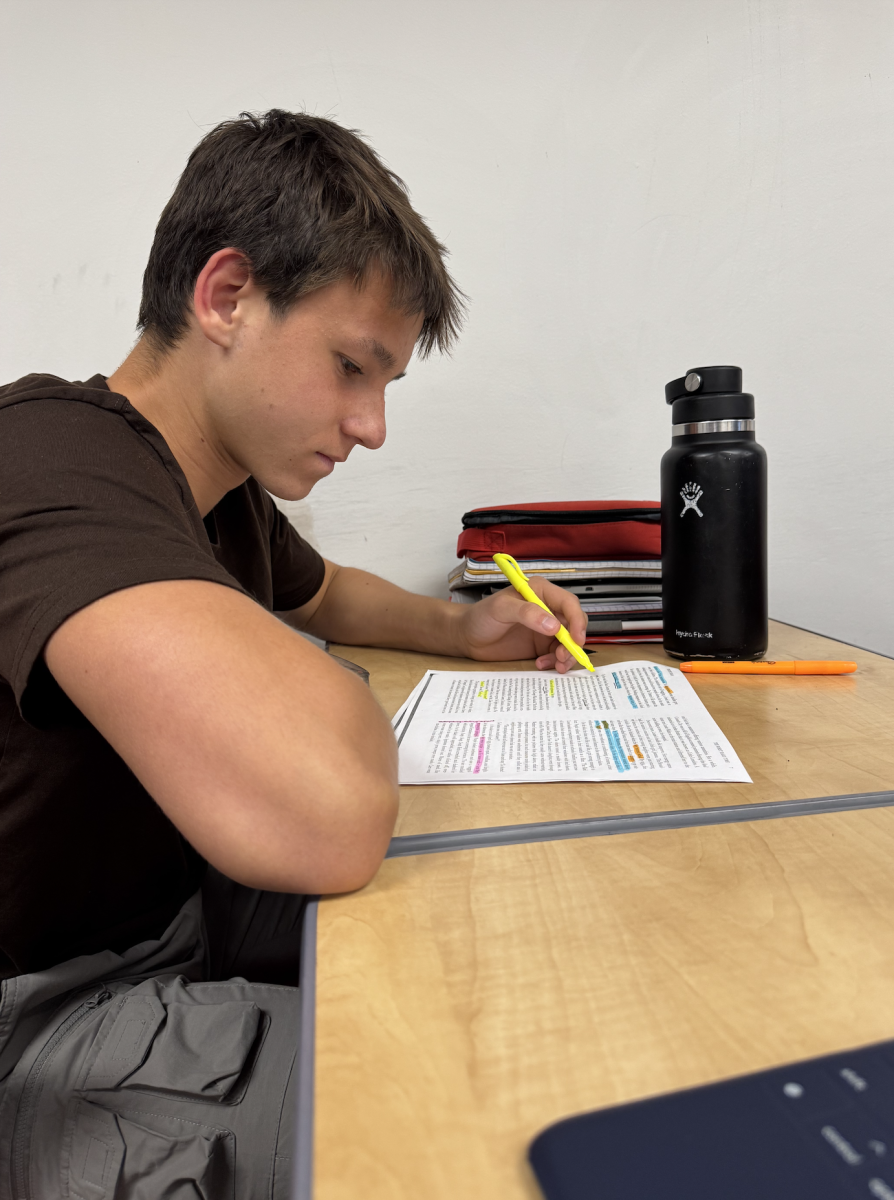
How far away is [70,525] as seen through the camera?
512 millimetres

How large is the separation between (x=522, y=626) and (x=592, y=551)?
199 mm

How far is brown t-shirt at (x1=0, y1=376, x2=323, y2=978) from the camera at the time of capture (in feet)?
1.61

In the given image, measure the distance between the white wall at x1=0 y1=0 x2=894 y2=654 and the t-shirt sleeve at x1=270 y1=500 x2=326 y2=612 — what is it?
264 mm

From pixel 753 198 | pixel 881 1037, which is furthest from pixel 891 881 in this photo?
pixel 753 198

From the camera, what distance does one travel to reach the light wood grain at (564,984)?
28 cm

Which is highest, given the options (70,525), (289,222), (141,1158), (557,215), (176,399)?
(557,215)

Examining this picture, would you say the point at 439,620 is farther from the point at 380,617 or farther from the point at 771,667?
the point at 771,667

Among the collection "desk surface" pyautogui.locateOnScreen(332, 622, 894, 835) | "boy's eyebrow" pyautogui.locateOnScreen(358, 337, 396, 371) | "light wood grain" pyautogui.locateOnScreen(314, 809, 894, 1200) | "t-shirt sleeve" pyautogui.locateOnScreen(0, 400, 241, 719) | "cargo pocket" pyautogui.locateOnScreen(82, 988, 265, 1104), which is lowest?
"cargo pocket" pyautogui.locateOnScreen(82, 988, 265, 1104)

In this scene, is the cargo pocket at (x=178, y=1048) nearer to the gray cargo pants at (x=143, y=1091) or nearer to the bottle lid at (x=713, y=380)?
the gray cargo pants at (x=143, y=1091)

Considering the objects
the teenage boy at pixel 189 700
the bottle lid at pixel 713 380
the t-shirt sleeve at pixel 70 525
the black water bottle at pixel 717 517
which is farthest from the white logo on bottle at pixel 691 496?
the t-shirt sleeve at pixel 70 525

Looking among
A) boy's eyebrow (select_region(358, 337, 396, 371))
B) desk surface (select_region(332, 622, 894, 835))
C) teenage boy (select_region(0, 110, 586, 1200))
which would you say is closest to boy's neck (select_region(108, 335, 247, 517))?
teenage boy (select_region(0, 110, 586, 1200))

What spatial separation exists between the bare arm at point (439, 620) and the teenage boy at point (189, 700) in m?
0.08

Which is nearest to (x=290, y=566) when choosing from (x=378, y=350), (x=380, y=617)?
→ (x=380, y=617)

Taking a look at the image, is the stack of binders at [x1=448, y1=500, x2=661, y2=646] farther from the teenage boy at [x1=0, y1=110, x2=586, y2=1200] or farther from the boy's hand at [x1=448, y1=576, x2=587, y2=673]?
the teenage boy at [x1=0, y1=110, x2=586, y2=1200]
